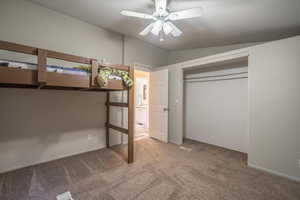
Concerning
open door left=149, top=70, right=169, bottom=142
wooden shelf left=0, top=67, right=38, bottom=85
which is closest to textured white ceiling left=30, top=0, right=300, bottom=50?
open door left=149, top=70, right=169, bottom=142

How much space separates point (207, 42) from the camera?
3.26 metres

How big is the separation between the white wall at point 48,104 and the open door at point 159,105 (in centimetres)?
119

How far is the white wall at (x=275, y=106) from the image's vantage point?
193cm

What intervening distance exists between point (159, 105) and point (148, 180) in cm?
209

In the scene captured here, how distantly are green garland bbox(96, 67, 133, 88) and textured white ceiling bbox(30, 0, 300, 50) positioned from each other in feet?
3.43

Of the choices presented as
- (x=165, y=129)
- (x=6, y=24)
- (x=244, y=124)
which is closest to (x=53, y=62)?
(x=6, y=24)

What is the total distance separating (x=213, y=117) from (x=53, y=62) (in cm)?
365

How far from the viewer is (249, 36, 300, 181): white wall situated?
6.34 feet

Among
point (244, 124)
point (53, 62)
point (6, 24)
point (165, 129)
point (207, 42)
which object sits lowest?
point (165, 129)

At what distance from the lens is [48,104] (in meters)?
2.42

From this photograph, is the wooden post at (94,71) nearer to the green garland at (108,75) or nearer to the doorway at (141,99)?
the green garland at (108,75)

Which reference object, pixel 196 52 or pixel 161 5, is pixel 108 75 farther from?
pixel 196 52

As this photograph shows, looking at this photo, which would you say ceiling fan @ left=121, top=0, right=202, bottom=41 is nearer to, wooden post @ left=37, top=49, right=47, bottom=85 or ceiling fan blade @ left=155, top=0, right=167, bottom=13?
ceiling fan blade @ left=155, top=0, right=167, bottom=13

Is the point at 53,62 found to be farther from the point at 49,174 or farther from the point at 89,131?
the point at 49,174
